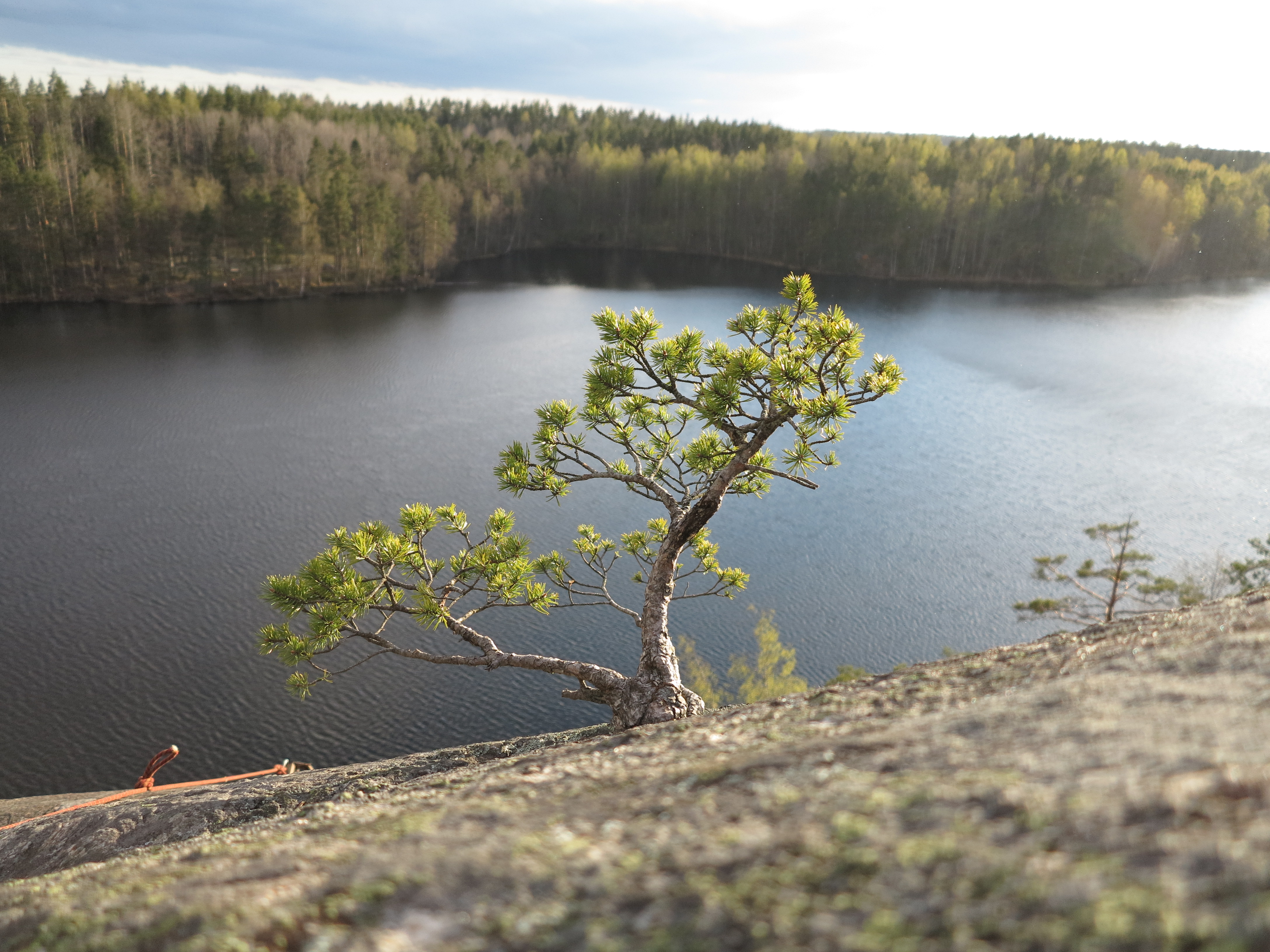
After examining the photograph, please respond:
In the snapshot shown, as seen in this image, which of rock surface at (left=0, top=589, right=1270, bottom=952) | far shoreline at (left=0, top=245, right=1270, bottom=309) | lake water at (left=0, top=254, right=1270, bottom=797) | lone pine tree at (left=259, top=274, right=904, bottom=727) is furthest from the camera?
far shoreline at (left=0, top=245, right=1270, bottom=309)

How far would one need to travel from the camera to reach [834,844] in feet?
6.92

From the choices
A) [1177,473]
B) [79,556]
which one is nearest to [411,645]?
[79,556]

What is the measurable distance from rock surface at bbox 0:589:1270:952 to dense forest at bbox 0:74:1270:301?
49.3m

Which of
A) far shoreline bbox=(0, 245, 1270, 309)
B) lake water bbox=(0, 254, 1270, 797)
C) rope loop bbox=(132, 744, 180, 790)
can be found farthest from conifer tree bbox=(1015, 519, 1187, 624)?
far shoreline bbox=(0, 245, 1270, 309)

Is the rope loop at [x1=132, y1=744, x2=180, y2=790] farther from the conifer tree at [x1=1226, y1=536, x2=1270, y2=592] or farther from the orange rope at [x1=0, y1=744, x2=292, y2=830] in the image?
the conifer tree at [x1=1226, y1=536, x2=1270, y2=592]

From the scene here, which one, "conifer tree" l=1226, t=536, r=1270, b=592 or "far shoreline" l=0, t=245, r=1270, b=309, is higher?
"far shoreline" l=0, t=245, r=1270, b=309

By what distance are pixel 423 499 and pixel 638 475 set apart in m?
16.7

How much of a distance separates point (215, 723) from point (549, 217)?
7258 cm

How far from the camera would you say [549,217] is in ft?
262

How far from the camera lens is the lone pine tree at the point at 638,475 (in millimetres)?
5527

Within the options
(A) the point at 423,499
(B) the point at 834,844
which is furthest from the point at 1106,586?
(B) the point at 834,844

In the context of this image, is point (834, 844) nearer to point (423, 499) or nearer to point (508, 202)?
point (423, 499)

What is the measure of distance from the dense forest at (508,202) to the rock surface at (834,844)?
162 ft

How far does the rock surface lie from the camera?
5.72ft
